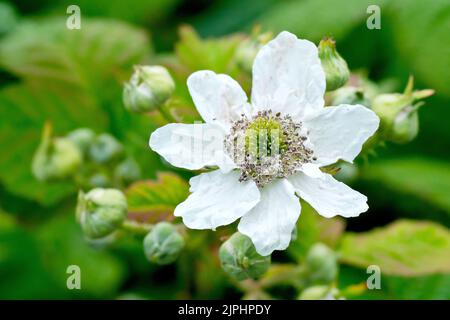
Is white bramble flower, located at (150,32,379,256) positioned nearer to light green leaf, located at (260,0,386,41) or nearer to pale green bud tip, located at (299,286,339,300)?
pale green bud tip, located at (299,286,339,300)

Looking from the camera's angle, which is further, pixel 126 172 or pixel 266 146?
pixel 126 172

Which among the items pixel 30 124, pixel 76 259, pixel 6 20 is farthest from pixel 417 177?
pixel 6 20

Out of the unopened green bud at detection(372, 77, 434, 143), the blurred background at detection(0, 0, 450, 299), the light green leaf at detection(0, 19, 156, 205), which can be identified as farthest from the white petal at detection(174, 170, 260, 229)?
the light green leaf at detection(0, 19, 156, 205)

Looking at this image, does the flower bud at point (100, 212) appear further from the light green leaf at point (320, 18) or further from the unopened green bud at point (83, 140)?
the light green leaf at point (320, 18)

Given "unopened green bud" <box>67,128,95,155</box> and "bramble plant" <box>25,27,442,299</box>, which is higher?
"unopened green bud" <box>67,128,95,155</box>

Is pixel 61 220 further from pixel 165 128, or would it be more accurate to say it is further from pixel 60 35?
pixel 165 128

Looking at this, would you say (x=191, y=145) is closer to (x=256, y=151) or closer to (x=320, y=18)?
(x=256, y=151)
